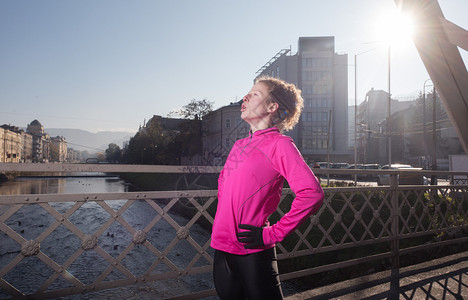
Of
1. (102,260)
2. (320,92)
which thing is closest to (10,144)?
(320,92)

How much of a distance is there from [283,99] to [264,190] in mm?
502

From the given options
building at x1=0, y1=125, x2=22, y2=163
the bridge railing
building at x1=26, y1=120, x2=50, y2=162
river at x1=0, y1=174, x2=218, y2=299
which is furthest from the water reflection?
building at x1=26, y1=120, x2=50, y2=162

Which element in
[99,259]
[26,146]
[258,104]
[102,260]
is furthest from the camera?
[26,146]

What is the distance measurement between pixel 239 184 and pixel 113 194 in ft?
5.03

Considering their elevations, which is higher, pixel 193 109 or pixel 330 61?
pixel 330 61

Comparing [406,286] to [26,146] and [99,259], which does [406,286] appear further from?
[26,146]

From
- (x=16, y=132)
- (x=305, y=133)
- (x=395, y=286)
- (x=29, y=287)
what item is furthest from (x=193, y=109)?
(x=16, y=132)

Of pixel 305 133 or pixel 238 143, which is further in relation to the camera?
pixel 305 133

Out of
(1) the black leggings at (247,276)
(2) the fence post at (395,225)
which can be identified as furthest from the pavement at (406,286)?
(1) the black leggings at (247,276)

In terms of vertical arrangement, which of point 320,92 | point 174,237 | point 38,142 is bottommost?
point 174,237

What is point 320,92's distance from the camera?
64750mm

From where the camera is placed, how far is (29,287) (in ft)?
38.5

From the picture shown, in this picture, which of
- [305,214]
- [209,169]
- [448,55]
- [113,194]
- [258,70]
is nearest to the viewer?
[305,214]

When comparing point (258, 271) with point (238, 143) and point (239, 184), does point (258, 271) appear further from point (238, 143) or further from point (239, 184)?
point (238, 143)
